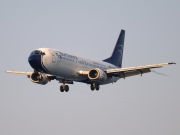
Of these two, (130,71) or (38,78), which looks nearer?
(38,78)

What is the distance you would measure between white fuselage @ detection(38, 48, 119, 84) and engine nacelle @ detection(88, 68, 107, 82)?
1.21 metres

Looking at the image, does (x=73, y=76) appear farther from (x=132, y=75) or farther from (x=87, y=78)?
(x=132, y=75)

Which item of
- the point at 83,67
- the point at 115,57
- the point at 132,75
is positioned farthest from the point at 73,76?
the point at 115,57

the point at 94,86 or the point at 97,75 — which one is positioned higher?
the point at 97,75

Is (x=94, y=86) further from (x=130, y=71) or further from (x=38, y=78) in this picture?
(x=38, y=78)

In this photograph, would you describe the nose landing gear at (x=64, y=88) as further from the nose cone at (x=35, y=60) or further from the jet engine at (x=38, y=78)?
the nose cone at (x=35, y=60)

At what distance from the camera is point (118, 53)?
91.8m

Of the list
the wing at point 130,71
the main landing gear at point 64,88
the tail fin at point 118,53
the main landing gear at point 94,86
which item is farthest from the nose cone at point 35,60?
the tail fin at point 118,53

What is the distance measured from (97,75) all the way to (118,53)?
18549mm

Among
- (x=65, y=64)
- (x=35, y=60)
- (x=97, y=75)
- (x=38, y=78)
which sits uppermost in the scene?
(x=35, y=60)

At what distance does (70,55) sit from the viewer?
73500 mm

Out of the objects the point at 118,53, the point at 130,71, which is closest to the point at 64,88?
the point at 130,71

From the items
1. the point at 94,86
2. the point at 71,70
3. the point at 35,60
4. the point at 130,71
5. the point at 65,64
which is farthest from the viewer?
the point at 130,71

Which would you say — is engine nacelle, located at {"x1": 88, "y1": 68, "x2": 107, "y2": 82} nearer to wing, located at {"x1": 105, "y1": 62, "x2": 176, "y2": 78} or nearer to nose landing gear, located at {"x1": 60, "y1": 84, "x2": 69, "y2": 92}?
wing, located at {"x1": 105, "y1": 62, "x2": 176, "y2": 78}
